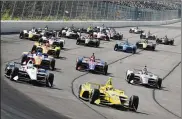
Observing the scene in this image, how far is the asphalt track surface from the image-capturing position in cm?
1355

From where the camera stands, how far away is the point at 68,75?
2120cm

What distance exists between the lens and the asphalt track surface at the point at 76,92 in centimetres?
1355

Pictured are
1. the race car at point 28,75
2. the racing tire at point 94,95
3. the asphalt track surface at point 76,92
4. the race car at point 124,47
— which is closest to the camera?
the asphalt track surface at point 76,92

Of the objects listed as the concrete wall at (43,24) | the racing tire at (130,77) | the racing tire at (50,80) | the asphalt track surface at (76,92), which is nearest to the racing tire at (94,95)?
the asphalt track surface at (76,92)

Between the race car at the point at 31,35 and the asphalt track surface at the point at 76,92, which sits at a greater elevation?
the race car at the point at 31,35

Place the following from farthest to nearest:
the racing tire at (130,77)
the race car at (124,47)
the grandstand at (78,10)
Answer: the grandstand at (78,10)
the race car at (124,47)
the racing tire at (130,77)

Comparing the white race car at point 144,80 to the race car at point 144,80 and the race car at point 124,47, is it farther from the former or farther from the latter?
the race car at point 124,47

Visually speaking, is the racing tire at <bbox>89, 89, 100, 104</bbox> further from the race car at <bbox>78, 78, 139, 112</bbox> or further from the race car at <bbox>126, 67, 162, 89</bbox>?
the race car at <bbox>126, 67, 162, 89</bbox>

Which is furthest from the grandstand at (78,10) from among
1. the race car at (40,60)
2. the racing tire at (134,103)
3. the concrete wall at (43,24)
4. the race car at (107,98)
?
the racing tire at (134,103)

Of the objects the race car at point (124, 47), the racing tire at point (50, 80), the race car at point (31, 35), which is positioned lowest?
the race car at point (124, 47)

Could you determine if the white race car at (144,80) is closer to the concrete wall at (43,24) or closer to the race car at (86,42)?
the race car at (86,42)

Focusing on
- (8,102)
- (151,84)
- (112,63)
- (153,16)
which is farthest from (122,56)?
(153,16)

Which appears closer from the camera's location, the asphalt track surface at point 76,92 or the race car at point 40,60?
the asphalt track surface at point 76,92

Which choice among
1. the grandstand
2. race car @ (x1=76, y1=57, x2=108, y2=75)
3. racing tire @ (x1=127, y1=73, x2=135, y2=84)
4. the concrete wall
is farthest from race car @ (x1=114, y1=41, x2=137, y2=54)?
racing tire @ (x1=127, y1=73, x2=135, y2=84)
